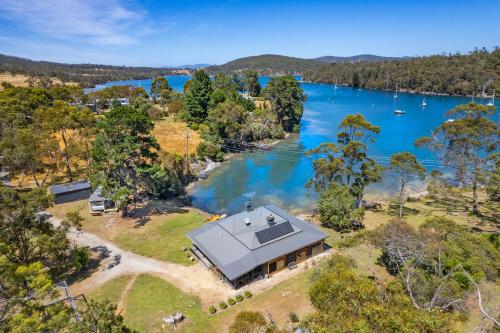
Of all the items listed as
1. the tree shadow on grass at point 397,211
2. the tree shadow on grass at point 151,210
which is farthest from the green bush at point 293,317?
the tree shadow on grass at point 397,211

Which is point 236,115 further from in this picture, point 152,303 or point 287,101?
point 152,303

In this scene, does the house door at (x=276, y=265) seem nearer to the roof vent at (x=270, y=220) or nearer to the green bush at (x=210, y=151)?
the roof vent at (x=270, y=220)

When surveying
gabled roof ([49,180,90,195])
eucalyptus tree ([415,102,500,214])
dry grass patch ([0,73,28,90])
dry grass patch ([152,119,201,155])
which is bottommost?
gabled roof ([49,180,90,195])

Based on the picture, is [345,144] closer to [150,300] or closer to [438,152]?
[438,152]

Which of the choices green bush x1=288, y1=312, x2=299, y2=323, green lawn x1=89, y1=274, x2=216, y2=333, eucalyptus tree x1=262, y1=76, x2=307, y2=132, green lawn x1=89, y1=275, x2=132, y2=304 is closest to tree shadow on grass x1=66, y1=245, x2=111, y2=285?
green lawn x1=89, y1=275, x2=132, y2=304

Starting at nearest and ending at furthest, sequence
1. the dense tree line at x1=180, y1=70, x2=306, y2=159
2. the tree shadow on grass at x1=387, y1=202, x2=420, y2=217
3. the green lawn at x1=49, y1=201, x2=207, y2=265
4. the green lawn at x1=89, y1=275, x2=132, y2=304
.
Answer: the green lawn at x1=89, y1=275, x2=132, y2=304 < the green lawn at x1=49, y1=201, x2=207, y2=265 < the tree shadow on grass at x1=387, y1=202, x2=420, y2=217 < the dense tree line at x1=180, y1=70, x2=306, y2=159

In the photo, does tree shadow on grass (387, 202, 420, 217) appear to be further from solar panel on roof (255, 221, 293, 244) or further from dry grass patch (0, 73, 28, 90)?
dry grass patch (0, 73, 28, 90)
